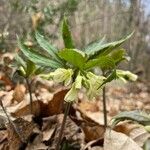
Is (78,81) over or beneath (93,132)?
over

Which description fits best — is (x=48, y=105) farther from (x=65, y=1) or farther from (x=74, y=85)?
(x=65, y=1)

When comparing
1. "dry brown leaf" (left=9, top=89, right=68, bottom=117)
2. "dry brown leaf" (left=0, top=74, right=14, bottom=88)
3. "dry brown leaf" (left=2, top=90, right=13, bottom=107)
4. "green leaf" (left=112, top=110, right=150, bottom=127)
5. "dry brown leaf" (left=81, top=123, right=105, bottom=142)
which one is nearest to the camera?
"green leaf" (left=112, top=110, right=150, bottom=127)

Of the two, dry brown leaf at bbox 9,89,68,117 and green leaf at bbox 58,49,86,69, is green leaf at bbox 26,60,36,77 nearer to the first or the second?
dry brown leaf at bbox 9,89,68,117

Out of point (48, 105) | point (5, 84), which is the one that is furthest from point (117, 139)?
point (5, 84)

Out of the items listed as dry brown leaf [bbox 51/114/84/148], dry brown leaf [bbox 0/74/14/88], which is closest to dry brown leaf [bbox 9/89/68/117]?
dry brown leaf [bbox 51/114/84/148]

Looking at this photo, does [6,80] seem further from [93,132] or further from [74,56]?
[74,56]

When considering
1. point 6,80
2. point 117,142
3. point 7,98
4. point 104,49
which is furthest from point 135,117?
point 6,80
